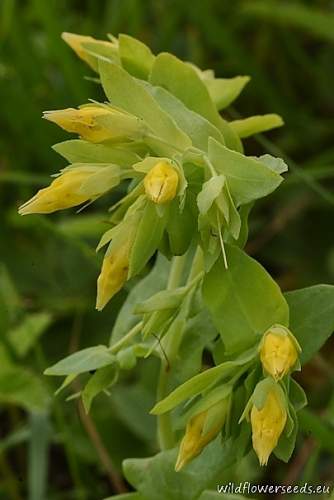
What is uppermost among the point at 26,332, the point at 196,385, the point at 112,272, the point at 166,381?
the point at 112,272

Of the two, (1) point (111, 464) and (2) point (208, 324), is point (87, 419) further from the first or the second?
(2) point (208, 324)

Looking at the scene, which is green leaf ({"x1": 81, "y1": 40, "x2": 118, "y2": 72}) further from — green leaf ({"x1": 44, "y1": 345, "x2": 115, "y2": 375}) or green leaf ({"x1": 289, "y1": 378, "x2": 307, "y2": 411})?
green leaf ({"x1": 289, "y1": 378, "x2": 307, "y2": 411})

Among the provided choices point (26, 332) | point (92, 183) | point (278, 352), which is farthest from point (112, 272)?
point (26, 332)

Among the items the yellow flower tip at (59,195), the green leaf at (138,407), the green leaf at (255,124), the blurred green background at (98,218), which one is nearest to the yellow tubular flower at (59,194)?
the yellow flower tip at (59,195)

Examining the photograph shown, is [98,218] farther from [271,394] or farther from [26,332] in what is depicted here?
[271,394]

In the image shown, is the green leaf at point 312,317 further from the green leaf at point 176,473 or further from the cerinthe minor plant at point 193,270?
the green leaf at point 176,473

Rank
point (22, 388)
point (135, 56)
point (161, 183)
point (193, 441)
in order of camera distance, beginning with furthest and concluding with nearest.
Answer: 1. point (22, 388)
2. point (135, 56)
3. point (193, 441)
4. point (161, 183)
